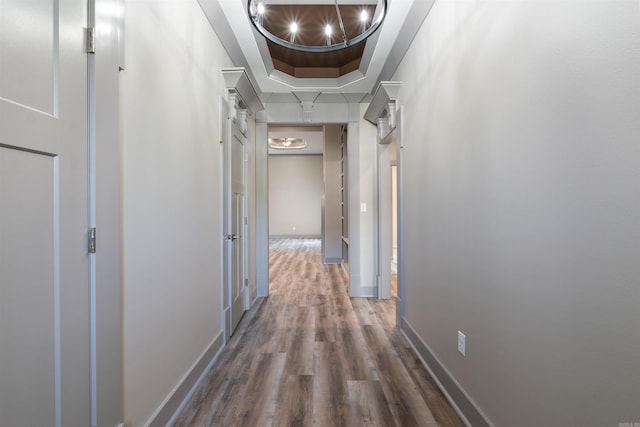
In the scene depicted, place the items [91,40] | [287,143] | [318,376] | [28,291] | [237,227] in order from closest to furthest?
[28,291], [91,40], [318,376], [237,227], [287,143]

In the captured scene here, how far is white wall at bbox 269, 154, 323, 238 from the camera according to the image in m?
10.9

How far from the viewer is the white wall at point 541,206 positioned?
81 cm

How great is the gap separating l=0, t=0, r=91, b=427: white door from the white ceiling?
1431 millimetres

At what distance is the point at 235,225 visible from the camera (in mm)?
2883

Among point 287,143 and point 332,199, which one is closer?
point 332,199

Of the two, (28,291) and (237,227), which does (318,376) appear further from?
(28,291)

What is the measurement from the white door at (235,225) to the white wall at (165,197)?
316 millimetres

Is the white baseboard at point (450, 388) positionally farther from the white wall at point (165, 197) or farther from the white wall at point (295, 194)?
the white wall at point (295, 194)

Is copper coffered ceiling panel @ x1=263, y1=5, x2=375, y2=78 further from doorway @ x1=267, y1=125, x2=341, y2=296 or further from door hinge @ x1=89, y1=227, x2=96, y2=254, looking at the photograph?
doorway @ x1=267, y1=125, x2=341, y2=296

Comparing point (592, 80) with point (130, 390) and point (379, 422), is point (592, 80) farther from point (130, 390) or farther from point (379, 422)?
point (130, 390)

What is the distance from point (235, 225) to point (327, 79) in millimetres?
2063

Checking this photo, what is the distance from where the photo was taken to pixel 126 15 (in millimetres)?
1267

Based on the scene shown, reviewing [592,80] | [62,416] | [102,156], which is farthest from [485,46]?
[62,416]

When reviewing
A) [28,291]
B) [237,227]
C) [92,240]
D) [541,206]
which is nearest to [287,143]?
[237,227]
